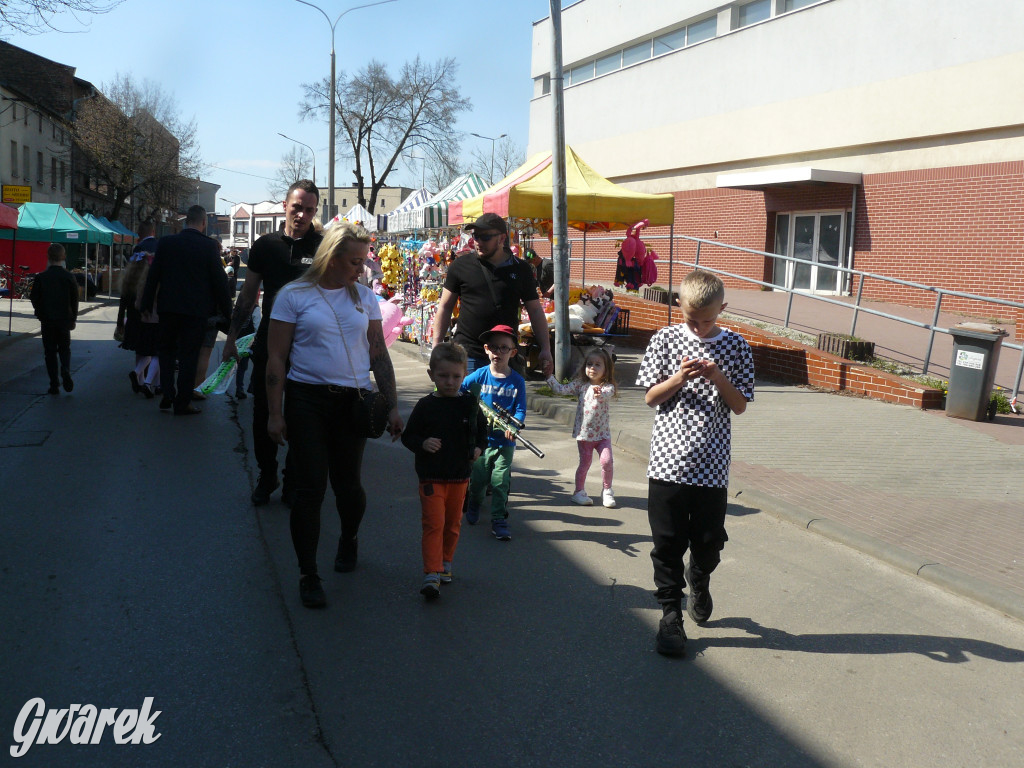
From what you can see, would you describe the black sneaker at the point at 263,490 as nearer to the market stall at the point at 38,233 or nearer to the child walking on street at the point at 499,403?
the child walking on street at the point at 499,403

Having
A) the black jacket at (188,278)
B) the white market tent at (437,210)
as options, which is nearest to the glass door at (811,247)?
the white market tent at (437,210)

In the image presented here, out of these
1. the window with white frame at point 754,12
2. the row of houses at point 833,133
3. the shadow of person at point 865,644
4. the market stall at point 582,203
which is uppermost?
the window with white frame at point 754,12

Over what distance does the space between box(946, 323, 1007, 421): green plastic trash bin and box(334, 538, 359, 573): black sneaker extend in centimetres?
791

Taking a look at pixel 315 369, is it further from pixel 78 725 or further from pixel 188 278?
pixel 188 278

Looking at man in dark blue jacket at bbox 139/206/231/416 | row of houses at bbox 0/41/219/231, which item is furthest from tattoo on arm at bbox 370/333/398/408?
row of houses at bbox 0/41/219/231

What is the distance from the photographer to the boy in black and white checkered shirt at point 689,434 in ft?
13.4

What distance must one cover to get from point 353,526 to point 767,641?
2.13 meters

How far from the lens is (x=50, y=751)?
313 cm

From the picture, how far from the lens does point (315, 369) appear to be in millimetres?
4410

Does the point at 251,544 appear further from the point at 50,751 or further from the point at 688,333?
the point at 688,333

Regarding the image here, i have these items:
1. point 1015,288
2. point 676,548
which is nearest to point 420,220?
point 1015,288

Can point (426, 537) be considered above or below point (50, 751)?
above

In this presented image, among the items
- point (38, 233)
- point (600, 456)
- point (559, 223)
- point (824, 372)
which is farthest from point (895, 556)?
point (38, 233)

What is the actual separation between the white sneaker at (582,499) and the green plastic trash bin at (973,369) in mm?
5652
